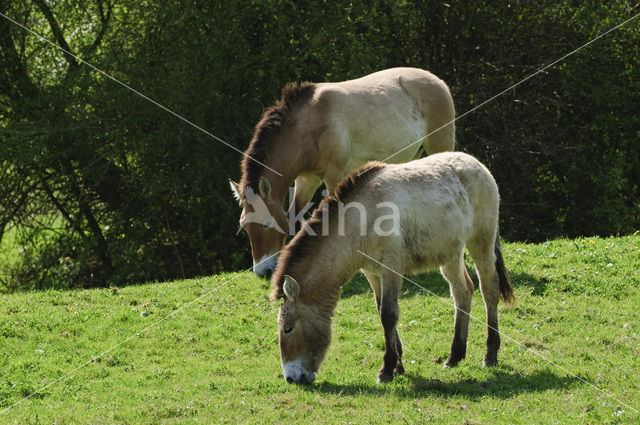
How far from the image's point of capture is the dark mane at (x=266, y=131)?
930 centimetres

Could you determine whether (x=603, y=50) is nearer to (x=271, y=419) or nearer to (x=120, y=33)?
(x=120, y=33)

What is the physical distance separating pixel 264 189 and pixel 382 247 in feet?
8.82

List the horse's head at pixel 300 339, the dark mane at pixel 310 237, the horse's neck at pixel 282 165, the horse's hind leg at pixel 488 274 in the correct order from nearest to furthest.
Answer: the horse's head at pixel 300 339, the dark mane at pixel 310 237, the horse's hind leg at pixel 488 274, the horse's neck at pixel 282 165

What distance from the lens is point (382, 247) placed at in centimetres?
682

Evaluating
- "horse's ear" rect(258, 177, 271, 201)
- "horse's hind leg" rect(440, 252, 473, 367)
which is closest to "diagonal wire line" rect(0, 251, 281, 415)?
"horse's ear" rect(258, 177, 271, 201)

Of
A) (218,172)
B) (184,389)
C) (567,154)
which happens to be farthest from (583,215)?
(184,389)

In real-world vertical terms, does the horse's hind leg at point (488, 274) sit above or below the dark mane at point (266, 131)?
below

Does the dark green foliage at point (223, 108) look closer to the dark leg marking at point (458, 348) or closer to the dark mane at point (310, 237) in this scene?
the dark mane at point (310, 237)

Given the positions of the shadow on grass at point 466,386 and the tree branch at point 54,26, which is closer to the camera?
the shadow on grass at point 466,386

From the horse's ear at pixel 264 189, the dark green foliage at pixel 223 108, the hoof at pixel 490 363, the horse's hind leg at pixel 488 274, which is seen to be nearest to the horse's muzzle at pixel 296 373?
the hoof at pixel 490 363

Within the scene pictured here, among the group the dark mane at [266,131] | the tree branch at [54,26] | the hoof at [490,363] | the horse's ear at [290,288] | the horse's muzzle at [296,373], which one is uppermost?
the tree branch at [54,26]

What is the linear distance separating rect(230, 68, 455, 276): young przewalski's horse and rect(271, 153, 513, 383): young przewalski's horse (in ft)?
7.33

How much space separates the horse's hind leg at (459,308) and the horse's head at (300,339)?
1474 mm

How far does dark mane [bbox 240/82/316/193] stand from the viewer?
9.30 metres
